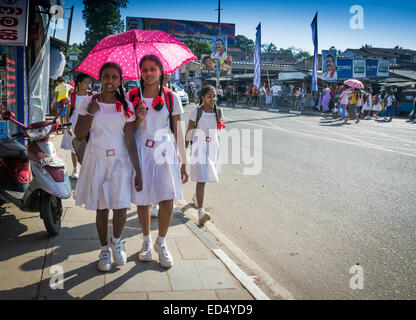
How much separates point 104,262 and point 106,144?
1.05 m

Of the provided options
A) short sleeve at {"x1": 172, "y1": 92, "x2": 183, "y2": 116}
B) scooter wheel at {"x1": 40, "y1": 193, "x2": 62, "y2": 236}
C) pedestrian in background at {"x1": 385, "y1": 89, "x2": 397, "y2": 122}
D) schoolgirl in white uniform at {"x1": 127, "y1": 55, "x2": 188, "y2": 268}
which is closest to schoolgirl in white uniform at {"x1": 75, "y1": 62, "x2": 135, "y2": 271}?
schoolgirl in white uniform at {"x1": 127, "y1": 55, "x2": 188, "y2": 268}

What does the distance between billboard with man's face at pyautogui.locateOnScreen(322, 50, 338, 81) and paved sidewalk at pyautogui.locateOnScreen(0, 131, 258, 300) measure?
86.2 ft

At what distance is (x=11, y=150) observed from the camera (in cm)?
447

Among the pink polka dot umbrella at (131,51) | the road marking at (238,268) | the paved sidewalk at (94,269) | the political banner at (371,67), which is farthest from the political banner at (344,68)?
the pink polka dot umbrella at (131,51)

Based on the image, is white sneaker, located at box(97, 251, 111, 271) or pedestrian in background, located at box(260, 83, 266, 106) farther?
pedestrian in background, located at box(260, 83, 266, 106)

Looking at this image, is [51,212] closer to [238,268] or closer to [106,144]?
[106,144]

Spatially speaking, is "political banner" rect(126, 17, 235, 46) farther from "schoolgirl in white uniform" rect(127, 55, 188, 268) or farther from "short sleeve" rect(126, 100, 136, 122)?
"short sleeve" rect(126, 100, 136, 122)

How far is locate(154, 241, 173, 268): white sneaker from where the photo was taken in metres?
3.52

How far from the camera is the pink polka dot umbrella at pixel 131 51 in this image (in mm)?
3637

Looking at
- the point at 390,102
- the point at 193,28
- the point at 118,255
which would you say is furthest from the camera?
the point at 193,28

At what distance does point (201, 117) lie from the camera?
199 inches

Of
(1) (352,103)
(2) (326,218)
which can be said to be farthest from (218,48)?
(2) (326,218)

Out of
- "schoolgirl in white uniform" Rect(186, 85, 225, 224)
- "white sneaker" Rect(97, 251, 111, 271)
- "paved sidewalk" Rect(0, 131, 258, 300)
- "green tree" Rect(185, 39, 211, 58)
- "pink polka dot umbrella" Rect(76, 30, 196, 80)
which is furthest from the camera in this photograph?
"green tree" Rect(185, 39, 211, 58)
